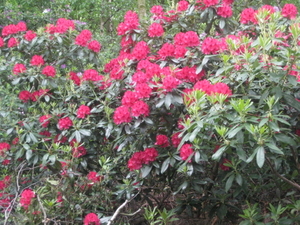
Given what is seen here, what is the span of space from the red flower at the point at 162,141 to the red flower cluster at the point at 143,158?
66 millimetres

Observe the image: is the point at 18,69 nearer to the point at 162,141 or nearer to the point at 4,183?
the point at 4,183

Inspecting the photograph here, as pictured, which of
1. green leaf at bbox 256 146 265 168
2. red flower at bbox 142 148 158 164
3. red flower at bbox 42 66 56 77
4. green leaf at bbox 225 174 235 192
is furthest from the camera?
red flower at bbox 42 66 56 77

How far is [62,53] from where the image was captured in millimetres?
4055

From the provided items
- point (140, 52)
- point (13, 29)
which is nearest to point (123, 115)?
point (140, 52)

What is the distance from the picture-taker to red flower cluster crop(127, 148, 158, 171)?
9.87ft

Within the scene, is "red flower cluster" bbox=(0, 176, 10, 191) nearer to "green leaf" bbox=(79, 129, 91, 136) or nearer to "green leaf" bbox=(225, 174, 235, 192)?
"green leaf" bbox=(79, 129, 91, 136)

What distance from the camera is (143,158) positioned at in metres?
3.03

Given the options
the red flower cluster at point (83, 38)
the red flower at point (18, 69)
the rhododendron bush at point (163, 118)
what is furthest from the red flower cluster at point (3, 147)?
the red flower cluster at point (83, 38)

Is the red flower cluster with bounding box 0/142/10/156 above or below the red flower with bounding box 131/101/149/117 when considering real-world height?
below

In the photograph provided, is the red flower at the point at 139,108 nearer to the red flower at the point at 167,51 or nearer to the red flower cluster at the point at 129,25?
the red flower at the point at 167,51

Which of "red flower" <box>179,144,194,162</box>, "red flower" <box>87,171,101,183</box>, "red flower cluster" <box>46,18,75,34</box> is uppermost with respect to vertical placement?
"red flower cluster" <box>46,18,75,34</box>

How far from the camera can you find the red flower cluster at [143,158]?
3010 millimetres

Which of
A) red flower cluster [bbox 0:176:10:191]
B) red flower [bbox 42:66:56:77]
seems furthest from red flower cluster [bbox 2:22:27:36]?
red flower cluster [bbox 0:176:10:191]

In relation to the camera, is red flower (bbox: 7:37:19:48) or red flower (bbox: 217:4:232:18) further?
red flower (bbox: 7:37:19:48)
